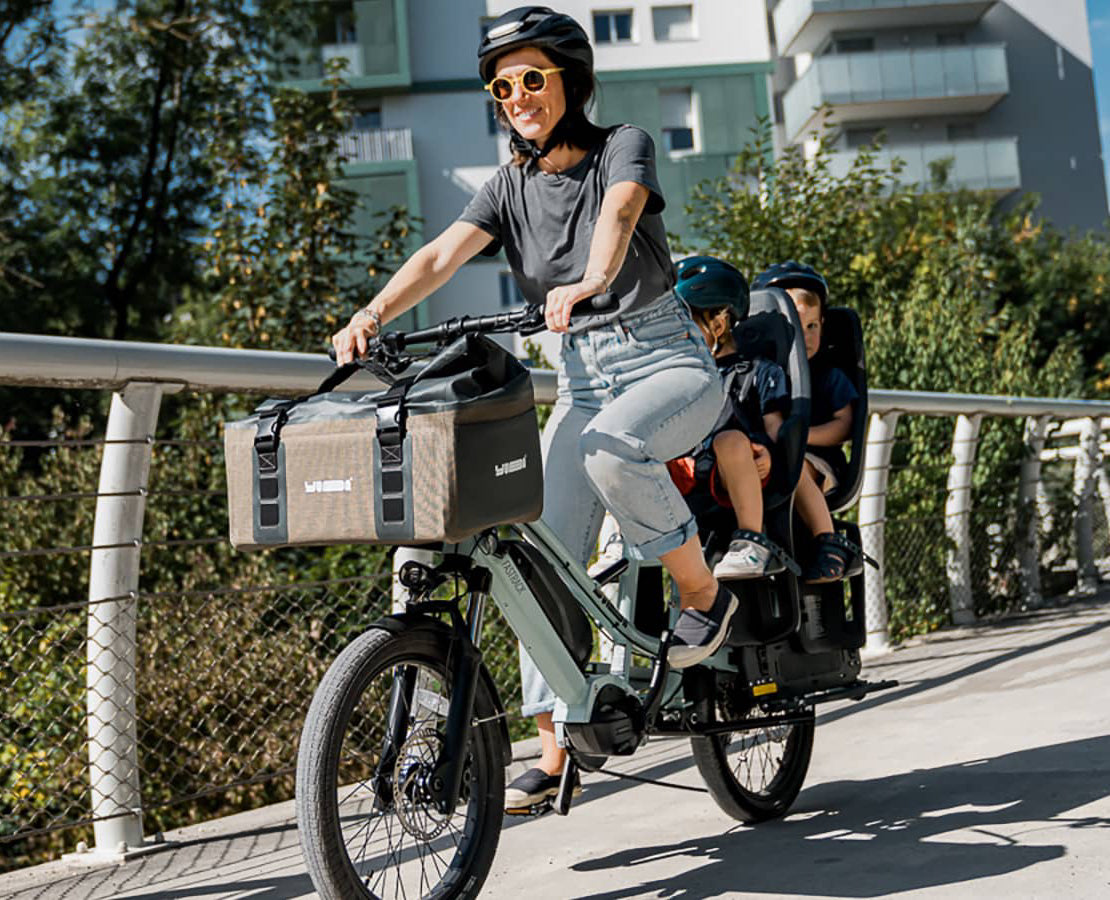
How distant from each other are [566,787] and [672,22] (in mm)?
33122

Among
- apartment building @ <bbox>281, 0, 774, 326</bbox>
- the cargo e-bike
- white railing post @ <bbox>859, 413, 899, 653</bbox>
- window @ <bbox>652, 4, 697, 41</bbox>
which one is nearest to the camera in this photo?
the cargo e-bike

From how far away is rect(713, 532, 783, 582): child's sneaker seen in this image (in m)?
4.08

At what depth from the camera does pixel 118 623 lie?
13.7 feet

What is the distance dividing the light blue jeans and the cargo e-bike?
0.18 metres

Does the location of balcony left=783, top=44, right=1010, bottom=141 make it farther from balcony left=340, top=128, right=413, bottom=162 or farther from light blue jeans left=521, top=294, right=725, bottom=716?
light blue jeans left=521, top=294, right=725, bottom=716

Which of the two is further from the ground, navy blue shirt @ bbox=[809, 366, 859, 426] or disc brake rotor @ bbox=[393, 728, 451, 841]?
navy blue shirt @ bbox=[809, 366, 859, 426]

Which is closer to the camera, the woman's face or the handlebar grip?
the handlebar grip

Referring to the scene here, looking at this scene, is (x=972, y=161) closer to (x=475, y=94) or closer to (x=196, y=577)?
(x=475, y=94)

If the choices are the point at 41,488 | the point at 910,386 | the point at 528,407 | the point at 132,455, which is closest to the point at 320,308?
the point at 41,488

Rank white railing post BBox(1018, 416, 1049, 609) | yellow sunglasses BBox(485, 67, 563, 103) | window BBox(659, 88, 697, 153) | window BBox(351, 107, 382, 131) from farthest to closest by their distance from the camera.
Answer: window BBox(351, 107, 382, 131) < window BBox(659, 88, 697, 153) < white railing post BBox(1018, 416, 1049, 609) < yellow sunglasses BBox(485, 67, 563, 103)

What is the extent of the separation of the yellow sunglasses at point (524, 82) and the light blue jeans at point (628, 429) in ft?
1.94

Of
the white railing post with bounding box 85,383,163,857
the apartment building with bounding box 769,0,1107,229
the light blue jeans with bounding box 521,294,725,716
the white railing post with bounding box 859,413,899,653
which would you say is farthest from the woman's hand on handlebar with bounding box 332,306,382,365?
the apartment building with bounding box 769,0,1107,229

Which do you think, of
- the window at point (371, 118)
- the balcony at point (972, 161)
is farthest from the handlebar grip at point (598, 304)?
the balcony at point (972, 161)

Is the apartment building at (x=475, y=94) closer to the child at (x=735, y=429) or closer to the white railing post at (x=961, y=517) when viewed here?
the white railing post at (x=961, y=517)
